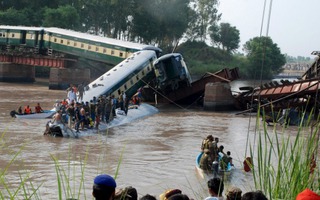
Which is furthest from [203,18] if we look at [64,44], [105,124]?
[105,124]

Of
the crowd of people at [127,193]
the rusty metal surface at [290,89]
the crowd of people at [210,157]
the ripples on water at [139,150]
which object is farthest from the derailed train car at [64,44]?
the crowd of people at [127,193]

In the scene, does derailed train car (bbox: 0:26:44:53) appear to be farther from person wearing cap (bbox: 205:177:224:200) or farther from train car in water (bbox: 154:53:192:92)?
person wearing cap (bbox: 205:177:224:200)

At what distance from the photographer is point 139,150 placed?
73.8 ft

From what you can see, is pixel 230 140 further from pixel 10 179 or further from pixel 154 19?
pixel 154 19

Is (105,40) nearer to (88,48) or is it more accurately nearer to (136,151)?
(88,48)

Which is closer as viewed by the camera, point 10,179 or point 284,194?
point 284,194

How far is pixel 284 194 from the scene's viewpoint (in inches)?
232

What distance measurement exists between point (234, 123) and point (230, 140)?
274 inches

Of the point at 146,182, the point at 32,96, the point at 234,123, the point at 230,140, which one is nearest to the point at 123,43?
the point at 32,96

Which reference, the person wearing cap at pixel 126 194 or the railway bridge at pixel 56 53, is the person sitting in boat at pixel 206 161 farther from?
the railway bridge at pixel 56 53

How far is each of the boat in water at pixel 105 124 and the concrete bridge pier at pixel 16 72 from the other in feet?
83.1

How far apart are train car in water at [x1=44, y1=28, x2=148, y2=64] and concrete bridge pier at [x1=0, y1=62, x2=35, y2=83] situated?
18.8ft

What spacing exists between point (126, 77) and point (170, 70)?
4.58 meters

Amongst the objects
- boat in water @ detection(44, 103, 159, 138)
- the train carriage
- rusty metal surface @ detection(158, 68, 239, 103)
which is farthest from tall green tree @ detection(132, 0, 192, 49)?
boat in water @ detection(44, 103, 159, 138)
